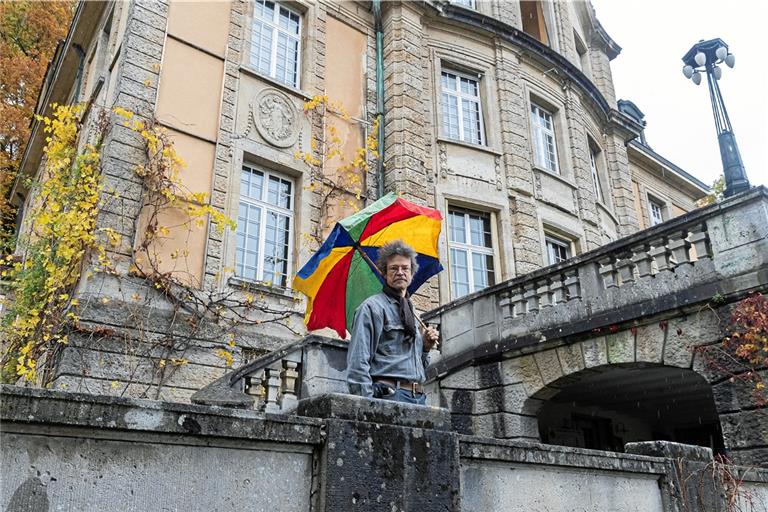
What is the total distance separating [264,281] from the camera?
9914 millimetres

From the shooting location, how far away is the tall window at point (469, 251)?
1238 centimetres

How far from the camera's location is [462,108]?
14016mm

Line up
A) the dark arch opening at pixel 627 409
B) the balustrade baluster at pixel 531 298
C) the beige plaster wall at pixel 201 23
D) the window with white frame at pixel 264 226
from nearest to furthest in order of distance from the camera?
1. the balustrade baluster at pixel 531 298
2. the dark arch opening at pixel 627 409
3. the window with white frame at pixel 264 226
4. the beige plaster wall at pixel 201 23

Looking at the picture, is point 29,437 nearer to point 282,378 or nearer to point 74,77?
point 282,378

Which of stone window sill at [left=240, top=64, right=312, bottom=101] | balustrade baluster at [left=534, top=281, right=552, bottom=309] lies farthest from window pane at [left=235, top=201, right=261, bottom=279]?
balustrade baluster at [left=534, top=281, right=552, bottom=309]

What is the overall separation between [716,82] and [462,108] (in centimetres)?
589

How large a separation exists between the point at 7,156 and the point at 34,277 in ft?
41.1

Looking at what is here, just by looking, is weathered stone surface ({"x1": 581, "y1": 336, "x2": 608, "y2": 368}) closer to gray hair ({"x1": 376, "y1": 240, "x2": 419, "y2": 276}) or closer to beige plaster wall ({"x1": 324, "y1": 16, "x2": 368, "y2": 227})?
gray hair ({"x1": 376, "y1": 240, "x2": 419, "y2": 276})

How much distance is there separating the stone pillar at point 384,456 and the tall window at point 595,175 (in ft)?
45.3

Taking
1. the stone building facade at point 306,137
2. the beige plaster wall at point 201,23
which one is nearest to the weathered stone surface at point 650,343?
the stone building facade at point 306,137

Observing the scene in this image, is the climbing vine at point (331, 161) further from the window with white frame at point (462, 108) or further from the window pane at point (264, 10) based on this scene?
the window with white frame at point (462, 108)

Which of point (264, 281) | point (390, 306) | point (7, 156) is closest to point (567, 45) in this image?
point (264, 281)

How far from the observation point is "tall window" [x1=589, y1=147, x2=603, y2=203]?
16.1m

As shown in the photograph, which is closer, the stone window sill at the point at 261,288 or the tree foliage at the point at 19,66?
the stone window sill at the point at 261,288
